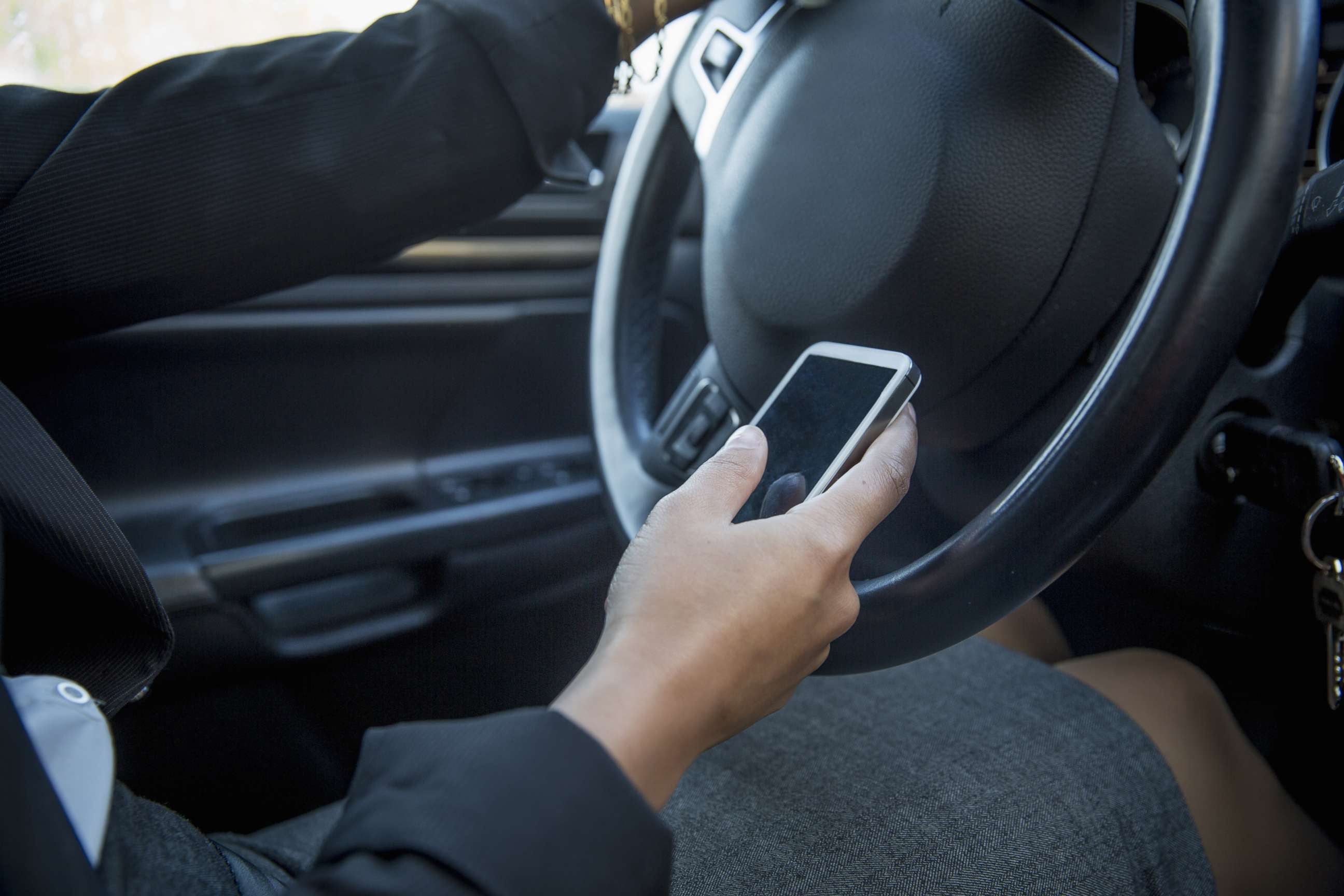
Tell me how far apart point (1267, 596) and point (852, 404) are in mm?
280

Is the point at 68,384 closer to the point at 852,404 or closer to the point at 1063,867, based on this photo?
the point at 852,404

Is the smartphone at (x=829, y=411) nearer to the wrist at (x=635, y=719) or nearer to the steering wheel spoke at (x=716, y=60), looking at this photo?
the wrist at (x=635, y=719)

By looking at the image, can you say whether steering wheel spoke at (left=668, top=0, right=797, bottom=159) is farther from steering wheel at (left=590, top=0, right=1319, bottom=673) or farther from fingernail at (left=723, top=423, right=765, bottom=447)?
fingernail at (left=723, top=423, right=765, bottom=447)

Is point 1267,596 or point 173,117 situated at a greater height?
point 173,117

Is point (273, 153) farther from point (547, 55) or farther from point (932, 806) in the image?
point (932, 806)

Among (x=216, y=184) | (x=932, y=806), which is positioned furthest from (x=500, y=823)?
(x=216, y=184)

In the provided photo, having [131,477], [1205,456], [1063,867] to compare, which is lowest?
[131,477]

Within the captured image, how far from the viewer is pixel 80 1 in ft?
2.90

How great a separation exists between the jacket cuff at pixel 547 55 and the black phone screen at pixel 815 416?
0.33 meters

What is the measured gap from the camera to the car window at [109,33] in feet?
2.83

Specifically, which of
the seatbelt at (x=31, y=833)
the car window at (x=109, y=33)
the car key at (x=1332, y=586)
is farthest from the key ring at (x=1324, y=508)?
the car window at (x=109, y=33)

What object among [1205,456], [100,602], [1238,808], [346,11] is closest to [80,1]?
[346,11]

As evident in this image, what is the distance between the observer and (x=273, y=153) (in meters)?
0.66

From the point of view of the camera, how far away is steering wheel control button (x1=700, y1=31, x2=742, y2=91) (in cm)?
65
